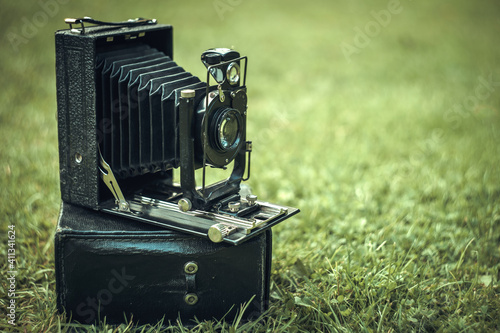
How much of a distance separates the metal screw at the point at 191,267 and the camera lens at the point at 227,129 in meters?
0.46

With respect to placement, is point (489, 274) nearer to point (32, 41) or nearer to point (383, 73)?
point (383, 73)

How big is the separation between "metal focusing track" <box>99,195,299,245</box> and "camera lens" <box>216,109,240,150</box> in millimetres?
251

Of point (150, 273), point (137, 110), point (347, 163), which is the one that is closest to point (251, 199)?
point (150, 273)

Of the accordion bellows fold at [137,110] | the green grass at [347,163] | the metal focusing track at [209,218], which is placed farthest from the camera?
the green grass at [347,163]

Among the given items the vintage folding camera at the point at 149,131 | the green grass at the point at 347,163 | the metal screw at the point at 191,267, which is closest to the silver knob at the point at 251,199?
the vintage folding camera at the point at 149,131

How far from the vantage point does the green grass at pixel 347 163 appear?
2398 millimetres

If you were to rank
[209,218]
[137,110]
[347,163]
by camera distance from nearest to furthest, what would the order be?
[209,218]
[137,110]
[347,163]

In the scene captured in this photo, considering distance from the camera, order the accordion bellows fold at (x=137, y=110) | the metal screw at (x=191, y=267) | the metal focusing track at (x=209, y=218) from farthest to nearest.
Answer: the accordion bellows fold at (x=137, y=110)
the metal screw at (x=191, y=267)
the metal focusing track at (x=209, y=218)

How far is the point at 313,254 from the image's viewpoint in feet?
9.40

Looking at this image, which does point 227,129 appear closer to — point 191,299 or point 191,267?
point 191,267

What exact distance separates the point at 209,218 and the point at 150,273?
0.32 m

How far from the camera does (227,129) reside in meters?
2.23

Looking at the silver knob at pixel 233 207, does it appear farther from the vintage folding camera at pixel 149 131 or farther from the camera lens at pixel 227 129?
the camera lens at pixel 227 129

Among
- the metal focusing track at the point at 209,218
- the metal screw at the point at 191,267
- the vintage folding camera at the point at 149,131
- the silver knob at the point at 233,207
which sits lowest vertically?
the metal screw at the point at 191,267
